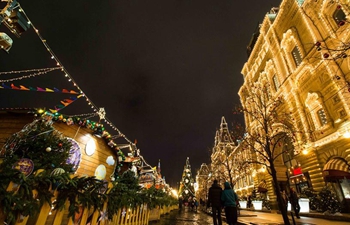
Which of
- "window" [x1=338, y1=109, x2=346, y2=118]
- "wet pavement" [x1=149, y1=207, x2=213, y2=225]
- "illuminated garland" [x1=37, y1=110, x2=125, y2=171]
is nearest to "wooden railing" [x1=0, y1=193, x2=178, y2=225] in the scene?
"wet pavement" [x1=149, y1=207, x2=213, y2=225]

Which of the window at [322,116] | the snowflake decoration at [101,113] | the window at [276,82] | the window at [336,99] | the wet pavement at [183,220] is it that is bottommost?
the wet pavement at [183,220]

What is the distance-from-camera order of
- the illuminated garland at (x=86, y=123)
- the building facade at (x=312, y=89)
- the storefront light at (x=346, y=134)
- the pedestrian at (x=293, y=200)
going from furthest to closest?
1. the building facade at (x=312, y=89)
2. the storefront light at (x=346, y=134)
3. the pedestrian at (x=293, y=200)
4. the illuminated garland at (x=86, y=123)

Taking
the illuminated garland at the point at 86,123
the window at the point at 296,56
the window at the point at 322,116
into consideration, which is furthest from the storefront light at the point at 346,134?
the illuminated garland at the point at 86,123

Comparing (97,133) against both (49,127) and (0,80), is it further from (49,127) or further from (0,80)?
(0,80)

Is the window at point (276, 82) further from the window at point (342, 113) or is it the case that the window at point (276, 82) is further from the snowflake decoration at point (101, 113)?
the snowflake decoration at point (101, 113)

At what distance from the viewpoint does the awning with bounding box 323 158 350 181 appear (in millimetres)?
11281

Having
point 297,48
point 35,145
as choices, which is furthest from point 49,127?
point 297,48

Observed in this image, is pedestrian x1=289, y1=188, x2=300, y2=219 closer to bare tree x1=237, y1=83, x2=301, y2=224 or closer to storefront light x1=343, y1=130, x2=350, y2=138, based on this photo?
bare tree x1=237, y1=83, x2=301, y2=224

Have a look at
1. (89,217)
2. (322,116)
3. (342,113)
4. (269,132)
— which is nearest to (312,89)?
(322,116)

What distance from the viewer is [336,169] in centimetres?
1221

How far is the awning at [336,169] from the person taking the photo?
1128 cm

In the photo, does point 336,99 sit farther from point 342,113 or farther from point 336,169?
point 336,169

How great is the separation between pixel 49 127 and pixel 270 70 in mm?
23441

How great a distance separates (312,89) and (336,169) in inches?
260
